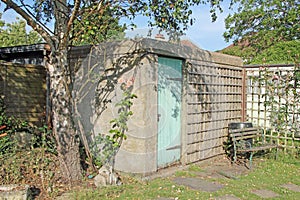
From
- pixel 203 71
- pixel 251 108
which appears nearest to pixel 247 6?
pixel 251 108

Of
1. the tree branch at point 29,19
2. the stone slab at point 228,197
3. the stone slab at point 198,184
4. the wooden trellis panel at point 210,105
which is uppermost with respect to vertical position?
the tree branch at point 29,19

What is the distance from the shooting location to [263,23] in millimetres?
19406

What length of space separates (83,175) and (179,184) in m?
1.74

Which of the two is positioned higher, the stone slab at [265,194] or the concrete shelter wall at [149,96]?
the concrete shelter wall at [149,96]

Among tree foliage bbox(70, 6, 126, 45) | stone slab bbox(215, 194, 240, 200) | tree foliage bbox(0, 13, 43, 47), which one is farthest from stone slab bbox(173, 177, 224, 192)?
tree foliage bbox(0, 13, 43, 47)

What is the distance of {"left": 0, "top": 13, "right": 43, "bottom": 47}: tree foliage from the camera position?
22969 mm

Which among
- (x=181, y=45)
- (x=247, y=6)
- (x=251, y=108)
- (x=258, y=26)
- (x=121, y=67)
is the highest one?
(x=247, y=6)

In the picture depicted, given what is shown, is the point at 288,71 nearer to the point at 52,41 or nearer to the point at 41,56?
the point at 52,41

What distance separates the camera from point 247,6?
20312 mm

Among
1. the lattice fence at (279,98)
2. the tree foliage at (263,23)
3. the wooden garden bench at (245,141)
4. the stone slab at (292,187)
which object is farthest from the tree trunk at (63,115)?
the tree foliage at (263,23)

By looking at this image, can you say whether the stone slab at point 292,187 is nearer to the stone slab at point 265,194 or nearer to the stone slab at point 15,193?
the stone slab at point 265,194

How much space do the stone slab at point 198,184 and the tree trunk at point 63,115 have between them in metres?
1.92

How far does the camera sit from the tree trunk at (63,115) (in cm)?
520

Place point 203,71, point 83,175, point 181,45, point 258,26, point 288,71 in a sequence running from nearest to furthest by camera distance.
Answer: point 83,175 → point 181,45 → point 203,71 → point 288,71 → point 258,26
